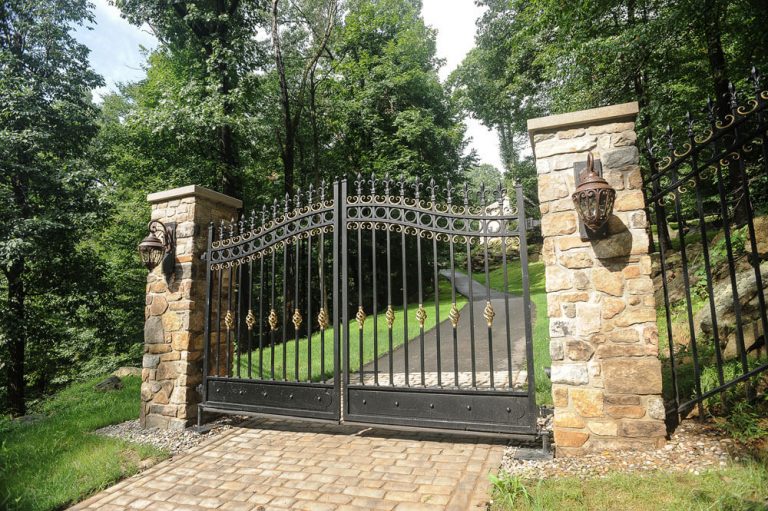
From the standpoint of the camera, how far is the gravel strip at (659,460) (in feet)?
9.38

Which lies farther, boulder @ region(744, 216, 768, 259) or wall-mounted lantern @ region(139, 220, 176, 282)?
boulder @ region(744, 216, 768, 259)

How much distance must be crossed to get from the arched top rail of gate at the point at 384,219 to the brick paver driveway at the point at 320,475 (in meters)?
1.86

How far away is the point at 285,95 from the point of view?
12.5 m

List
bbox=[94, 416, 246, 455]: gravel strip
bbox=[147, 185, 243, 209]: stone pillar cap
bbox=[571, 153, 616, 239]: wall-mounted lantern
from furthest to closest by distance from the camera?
bbox=[147, 185, 243, 209]: stone pillar cap → bbox=[94, 416, 246, 455]: gravel strip → bbox=[571, 153, 616, 239]: wall-mounted lantern

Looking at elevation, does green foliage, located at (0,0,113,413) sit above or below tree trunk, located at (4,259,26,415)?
Answer: above

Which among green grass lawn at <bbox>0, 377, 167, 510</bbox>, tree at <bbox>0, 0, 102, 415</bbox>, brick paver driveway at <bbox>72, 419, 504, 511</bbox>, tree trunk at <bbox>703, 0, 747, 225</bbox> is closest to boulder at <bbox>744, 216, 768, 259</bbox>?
tree trunk at <bbox>703, 0, 747, 225</bbox>

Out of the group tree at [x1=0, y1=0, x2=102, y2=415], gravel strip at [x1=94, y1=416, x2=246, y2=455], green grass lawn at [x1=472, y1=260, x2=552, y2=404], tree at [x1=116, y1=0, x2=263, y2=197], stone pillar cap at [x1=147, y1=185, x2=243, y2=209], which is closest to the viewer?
gravel strip at [x1=94, y1=416, x2=246, y2=455]

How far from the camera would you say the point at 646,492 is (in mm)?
2531

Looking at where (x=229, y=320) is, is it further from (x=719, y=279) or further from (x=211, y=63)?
(x=211, y=63)

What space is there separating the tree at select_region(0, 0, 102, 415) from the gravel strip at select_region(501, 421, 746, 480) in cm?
931

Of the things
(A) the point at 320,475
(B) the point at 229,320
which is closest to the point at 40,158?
(B) the point at 229,320

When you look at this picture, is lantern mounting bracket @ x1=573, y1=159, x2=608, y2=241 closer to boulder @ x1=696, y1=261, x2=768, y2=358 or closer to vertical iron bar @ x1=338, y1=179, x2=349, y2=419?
boulder @ x1=696, y1=261, x2=768, y2=358

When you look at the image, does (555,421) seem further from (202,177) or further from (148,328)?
(202,177)

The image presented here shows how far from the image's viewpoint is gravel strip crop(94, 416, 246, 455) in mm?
4219
